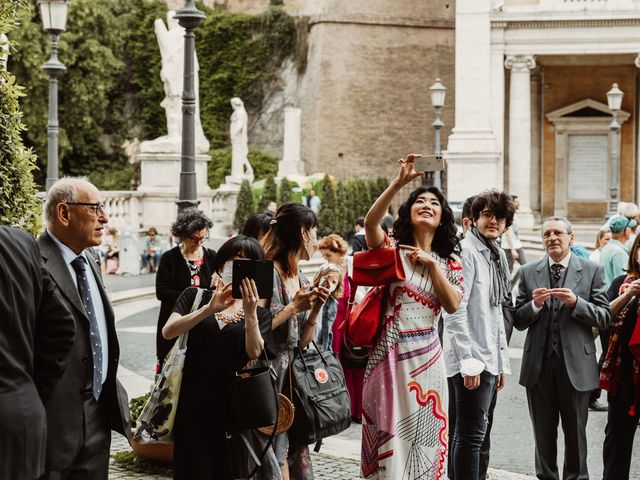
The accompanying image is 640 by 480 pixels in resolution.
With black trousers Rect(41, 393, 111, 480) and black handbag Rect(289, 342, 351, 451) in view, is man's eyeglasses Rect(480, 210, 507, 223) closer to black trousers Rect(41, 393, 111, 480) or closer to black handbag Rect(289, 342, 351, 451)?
black handbag Rect(289, 342, 351, 451)

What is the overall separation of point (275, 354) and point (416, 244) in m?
0.99

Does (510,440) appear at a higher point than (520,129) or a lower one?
lower

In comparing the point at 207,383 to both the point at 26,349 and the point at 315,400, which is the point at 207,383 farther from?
the point at 26,349

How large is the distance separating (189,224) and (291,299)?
195 cm

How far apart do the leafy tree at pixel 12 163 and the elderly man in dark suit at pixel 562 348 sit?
3.01 m

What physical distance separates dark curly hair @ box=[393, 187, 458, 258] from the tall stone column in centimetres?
2846

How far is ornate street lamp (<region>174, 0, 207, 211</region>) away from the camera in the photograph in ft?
31.4

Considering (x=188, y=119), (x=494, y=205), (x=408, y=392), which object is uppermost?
(x=188, y=119)

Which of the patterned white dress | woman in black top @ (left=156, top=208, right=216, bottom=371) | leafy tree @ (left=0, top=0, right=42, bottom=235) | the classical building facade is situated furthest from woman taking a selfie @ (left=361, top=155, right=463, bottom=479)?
the classical building facade

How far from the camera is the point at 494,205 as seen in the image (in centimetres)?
680

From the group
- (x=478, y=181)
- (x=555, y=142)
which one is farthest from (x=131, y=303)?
(x=555, y=142)

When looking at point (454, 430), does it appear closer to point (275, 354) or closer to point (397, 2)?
point (275, 354)

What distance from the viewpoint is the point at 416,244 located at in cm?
596

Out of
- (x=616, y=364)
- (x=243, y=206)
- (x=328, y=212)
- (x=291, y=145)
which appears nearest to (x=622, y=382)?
(x=616, y=364)
